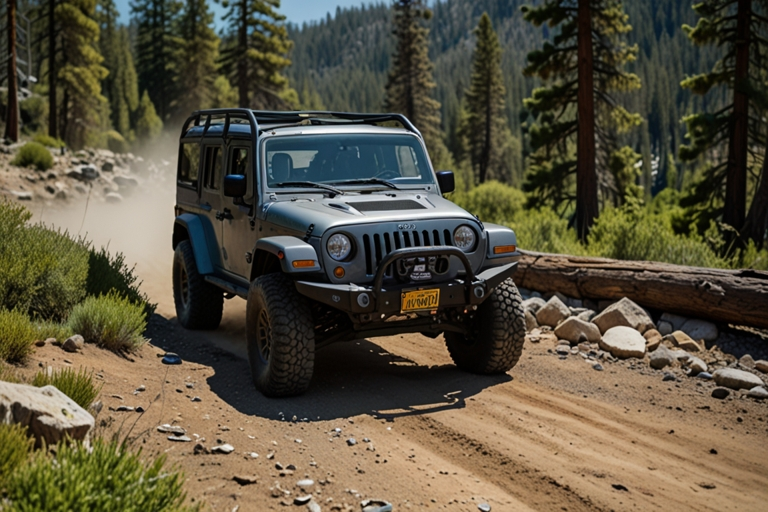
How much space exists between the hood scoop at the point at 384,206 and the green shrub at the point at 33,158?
2196cm

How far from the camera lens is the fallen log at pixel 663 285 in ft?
27.9

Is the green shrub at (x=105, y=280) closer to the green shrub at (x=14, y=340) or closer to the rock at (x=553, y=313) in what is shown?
the green shrub at (x=14, y=340)

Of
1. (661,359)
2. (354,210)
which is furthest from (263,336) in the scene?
(661,359)

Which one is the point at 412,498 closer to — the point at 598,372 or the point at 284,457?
the point at 284,457

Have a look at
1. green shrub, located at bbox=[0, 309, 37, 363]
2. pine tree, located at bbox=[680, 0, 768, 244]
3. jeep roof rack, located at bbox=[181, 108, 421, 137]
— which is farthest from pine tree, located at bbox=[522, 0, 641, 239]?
green shrub, located at bbox=[0, 309, 37, 363]

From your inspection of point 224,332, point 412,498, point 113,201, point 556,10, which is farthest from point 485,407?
point 113,201

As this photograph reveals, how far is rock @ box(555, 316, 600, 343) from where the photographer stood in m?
9.02

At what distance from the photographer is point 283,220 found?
701 centimetres

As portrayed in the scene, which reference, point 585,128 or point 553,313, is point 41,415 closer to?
point 553,313

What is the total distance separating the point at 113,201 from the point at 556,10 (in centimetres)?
1607

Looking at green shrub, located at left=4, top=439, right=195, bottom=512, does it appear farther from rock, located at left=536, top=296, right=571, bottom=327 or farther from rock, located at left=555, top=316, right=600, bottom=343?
rock, located at left=536, top=296, right=571, bottom=327

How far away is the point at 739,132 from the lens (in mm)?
18969

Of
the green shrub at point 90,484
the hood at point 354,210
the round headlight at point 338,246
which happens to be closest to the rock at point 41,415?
the green shrub at point 90,484

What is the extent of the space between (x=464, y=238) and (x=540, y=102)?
15343 mm
